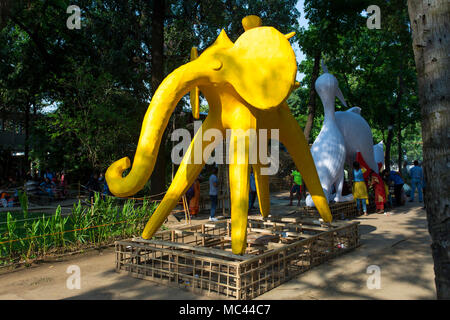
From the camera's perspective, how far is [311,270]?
16.0 ft

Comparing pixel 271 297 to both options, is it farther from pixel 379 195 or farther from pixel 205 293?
pixel 379 195

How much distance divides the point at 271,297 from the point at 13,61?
16509 mm

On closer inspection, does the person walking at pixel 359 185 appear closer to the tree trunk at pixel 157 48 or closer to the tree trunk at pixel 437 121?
the tree trunk at pixel 157 48

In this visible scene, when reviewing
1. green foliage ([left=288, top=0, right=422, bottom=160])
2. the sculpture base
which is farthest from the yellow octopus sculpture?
A: green foliage ([left=288, top=0, right=422, bottom=160])

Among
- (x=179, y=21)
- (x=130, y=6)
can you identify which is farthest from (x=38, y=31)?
(x=179, y=21)

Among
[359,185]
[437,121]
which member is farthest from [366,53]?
[437,121]

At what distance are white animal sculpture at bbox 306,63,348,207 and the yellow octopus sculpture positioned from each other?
3.46 meters

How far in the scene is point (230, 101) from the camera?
473 cm

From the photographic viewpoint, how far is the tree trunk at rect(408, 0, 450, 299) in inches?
80.4

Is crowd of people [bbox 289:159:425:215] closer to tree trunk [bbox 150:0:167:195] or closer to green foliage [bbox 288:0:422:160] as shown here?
green foliage [bbox 288:0:422:160]

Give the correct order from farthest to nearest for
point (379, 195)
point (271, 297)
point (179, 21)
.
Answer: point (179, 21)
point (379, 195)
point (271, 297)

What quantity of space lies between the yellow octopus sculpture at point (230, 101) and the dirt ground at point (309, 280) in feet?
2.80

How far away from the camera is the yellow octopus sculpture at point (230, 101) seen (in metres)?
4.11

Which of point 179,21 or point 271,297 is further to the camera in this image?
point 179,21
